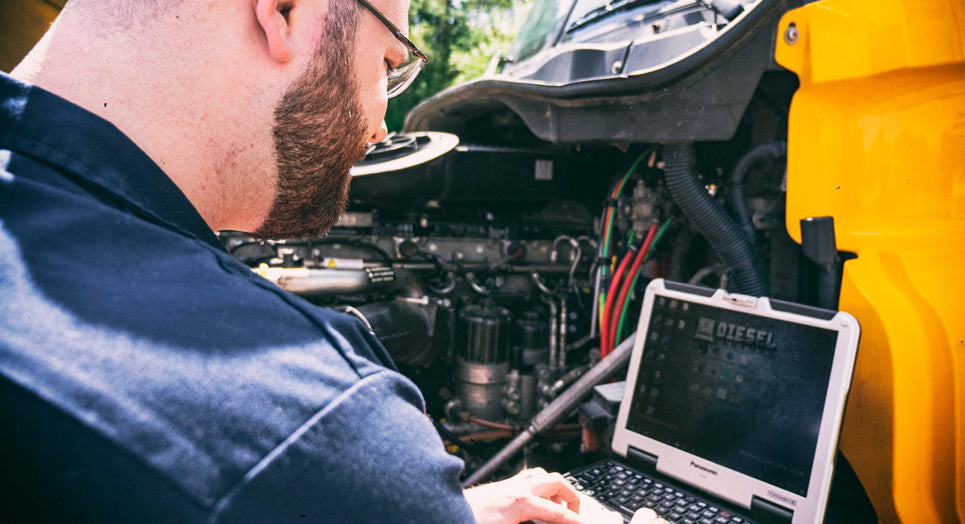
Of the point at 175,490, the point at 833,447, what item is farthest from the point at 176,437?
the point at 833,447

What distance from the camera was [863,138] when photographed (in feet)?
4.59

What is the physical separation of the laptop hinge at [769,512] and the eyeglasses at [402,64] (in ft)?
4.37

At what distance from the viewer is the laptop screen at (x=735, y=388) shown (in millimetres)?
1356

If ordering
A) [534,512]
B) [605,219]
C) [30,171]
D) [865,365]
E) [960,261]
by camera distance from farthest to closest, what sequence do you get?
[605,219] < [865,365] < [960,261] < [534,512] < [30,171]

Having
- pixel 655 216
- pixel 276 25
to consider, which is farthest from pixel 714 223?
pixel 276 25

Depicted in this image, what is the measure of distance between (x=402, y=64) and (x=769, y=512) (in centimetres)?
135

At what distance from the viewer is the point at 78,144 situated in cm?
63

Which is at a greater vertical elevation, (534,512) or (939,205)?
(939,205)

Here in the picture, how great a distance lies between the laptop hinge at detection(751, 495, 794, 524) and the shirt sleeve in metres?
1.01

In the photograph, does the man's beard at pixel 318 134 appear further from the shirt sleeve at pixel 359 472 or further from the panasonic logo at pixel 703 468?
the panasonic logo at pixel 703 468

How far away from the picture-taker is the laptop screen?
1.36 metres

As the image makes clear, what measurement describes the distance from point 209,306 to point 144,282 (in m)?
0.06

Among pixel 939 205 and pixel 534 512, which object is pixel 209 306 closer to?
pixel 534 512

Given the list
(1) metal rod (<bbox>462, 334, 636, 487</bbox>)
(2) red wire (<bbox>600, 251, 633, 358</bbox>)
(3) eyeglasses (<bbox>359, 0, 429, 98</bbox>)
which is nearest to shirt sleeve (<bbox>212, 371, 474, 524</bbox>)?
(3) eyeglasses (<bbox>359, 0, 429, 98</bbox>)
